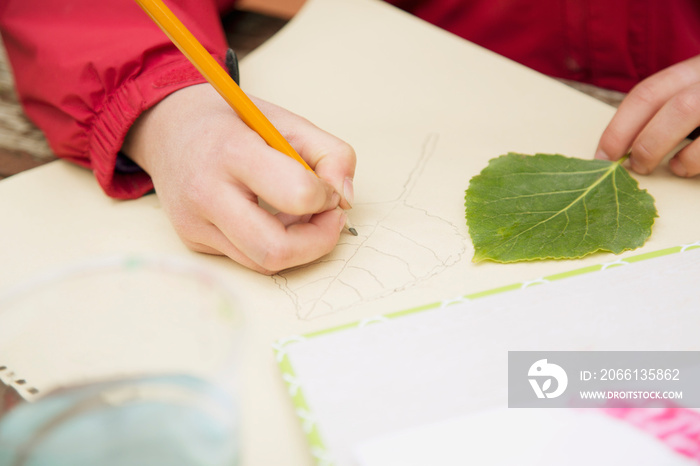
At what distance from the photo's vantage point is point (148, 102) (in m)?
0.48

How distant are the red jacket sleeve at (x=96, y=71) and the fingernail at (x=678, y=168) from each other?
39cm

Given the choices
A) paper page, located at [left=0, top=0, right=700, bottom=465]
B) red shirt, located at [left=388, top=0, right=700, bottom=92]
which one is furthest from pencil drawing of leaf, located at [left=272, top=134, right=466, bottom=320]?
red shirt, located at [left=388, top=0, right=700, bottom=92]

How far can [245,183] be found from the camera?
1.28ft

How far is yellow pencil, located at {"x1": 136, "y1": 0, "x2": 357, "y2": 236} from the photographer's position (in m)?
0.36

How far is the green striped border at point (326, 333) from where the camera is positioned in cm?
27

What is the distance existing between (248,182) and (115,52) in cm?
21

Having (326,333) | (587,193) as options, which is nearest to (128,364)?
(326,333)

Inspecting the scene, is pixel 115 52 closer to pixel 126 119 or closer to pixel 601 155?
pixel 126 119

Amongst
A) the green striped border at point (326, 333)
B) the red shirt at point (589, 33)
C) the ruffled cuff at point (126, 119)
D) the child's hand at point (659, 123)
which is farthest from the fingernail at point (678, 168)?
the ruffled cuff at point (126, 119)

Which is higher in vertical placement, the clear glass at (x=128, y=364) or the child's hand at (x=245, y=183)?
the child's hand at (x=245, y=183)

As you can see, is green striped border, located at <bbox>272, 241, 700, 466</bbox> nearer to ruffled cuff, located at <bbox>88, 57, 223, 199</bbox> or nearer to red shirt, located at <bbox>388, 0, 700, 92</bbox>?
ruffled cuff, located at <bbox>88, 57, 223, 199</bbox>

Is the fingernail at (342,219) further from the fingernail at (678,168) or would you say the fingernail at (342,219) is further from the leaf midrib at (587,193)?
the fingernail at (678,168)

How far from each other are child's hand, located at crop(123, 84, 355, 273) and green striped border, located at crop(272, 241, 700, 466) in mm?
75

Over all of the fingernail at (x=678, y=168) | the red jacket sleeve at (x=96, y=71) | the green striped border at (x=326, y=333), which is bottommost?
the green striped border at (x=326, y=333)
